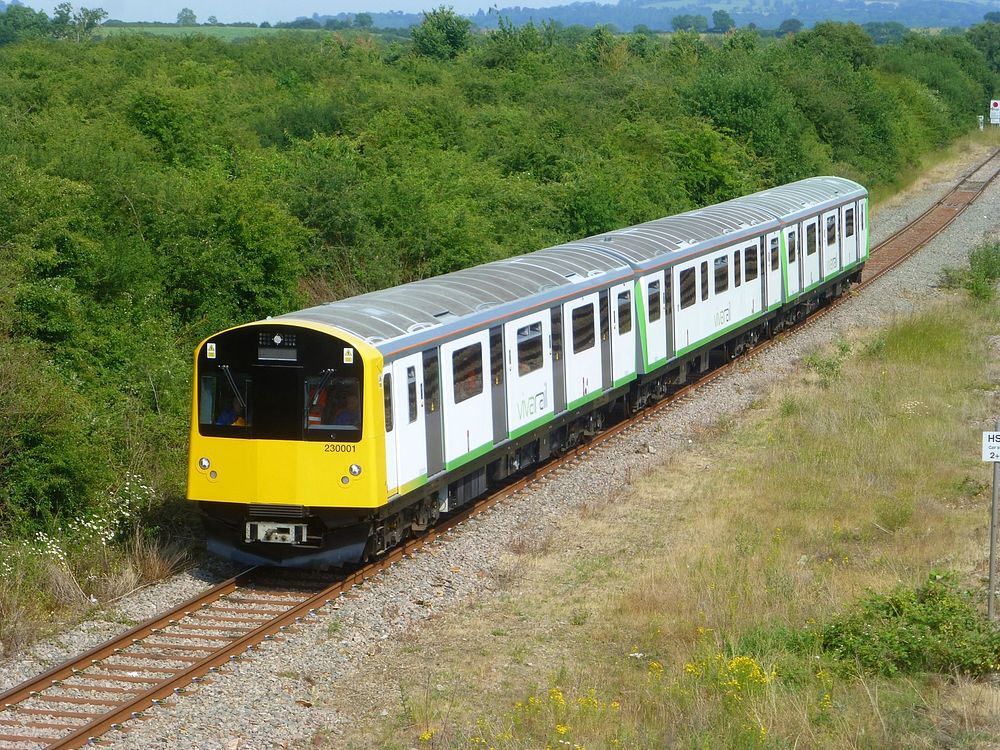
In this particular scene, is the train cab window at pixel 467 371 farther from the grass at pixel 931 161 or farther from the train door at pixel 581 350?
the grass at pixel 931 161

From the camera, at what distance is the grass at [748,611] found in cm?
924

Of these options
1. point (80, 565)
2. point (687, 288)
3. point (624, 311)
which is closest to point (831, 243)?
point (687, 288)

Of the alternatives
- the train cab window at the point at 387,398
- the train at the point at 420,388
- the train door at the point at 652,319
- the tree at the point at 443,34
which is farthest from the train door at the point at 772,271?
the tree at the point at 443,34

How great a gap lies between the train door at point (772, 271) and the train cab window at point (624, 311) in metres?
6.77

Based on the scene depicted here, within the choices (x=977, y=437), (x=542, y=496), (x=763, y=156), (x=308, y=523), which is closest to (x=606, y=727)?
(x=308, y=523)

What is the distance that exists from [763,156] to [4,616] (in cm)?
3747

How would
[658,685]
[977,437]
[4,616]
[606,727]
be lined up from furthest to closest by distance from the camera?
[977,437] → [4,616] → [658,685] → [606,727]

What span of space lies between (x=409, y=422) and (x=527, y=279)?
14.0ft

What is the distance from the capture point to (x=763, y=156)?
45.2 metres

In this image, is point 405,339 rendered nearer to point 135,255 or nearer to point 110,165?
point 135,255

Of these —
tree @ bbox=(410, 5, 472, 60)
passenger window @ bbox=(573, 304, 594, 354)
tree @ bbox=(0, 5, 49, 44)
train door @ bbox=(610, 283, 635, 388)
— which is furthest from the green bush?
tree @ bbox=(0, 5, 49, 44)

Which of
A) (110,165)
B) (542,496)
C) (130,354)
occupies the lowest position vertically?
(542,496)

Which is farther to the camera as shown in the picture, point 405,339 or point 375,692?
point 405,339

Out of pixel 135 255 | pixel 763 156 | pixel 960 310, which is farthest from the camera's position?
pixel 763 156
